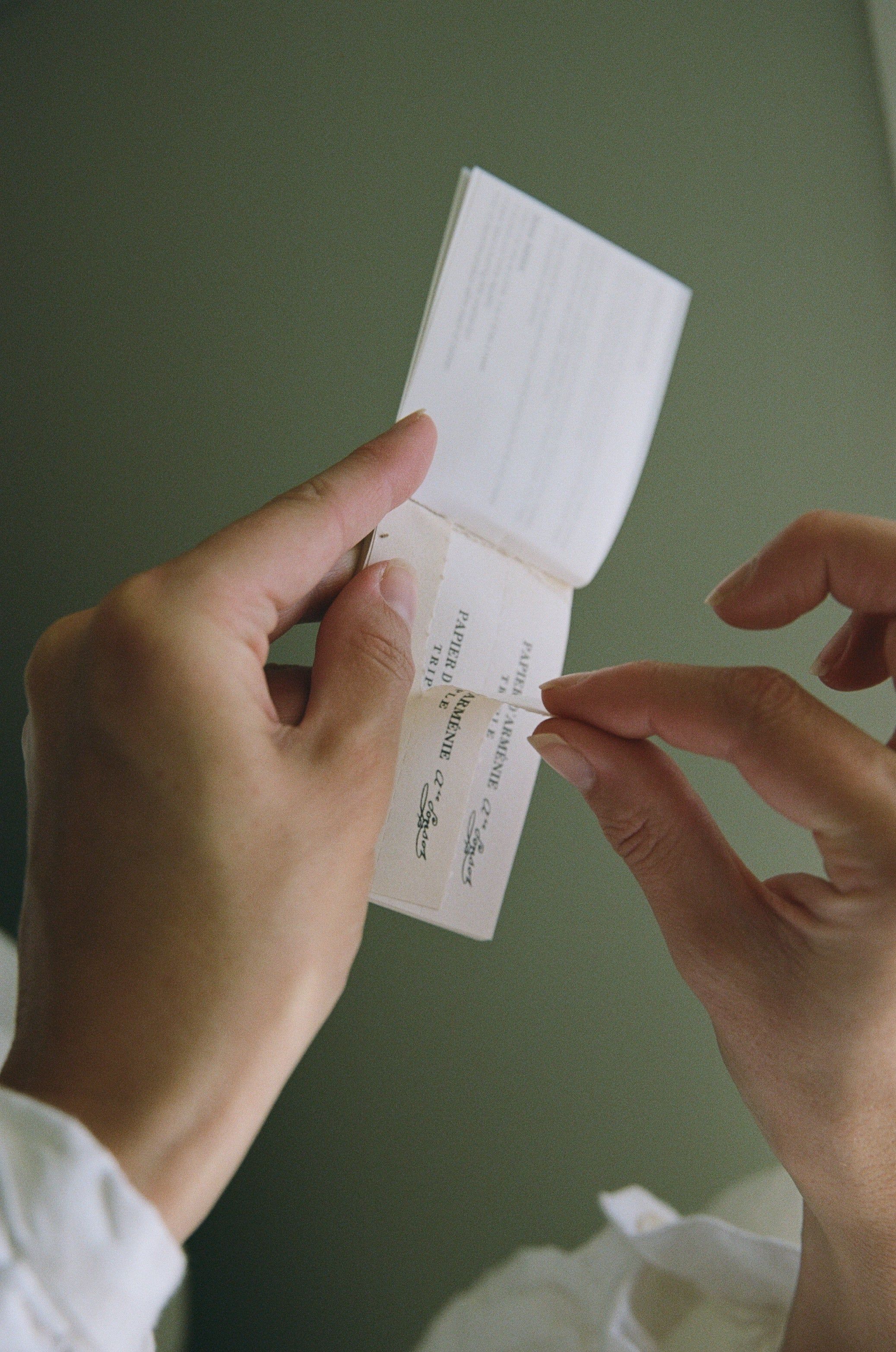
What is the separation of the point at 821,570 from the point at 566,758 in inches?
6.7

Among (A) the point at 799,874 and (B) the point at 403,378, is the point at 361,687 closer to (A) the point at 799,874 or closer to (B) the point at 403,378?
(A) the point at 799,874

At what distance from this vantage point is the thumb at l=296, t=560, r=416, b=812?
0.41 metres

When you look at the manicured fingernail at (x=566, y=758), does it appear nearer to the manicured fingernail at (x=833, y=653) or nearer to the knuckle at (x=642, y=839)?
the knuckle at (x=642, y=839)

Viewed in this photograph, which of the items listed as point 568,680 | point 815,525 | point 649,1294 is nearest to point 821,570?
point 815,525

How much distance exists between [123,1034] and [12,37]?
909mm

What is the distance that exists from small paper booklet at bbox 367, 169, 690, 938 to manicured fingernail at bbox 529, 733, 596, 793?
18mm

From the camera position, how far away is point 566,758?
510mm

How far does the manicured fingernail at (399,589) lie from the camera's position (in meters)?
0.52

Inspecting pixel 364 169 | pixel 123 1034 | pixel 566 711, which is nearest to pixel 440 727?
pixel 566 711

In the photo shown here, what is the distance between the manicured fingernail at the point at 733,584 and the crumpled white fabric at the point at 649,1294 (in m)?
0.46

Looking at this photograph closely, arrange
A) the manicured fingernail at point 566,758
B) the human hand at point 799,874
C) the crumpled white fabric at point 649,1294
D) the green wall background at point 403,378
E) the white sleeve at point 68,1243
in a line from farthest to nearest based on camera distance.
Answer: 1. the green wall background at point 403,378
2. the crumpled white fabric at point 649,1294
3. the manicured fingernail at point 566,758
4. the human hand at point 799,874
5. the white sleeve at point 68,1243
